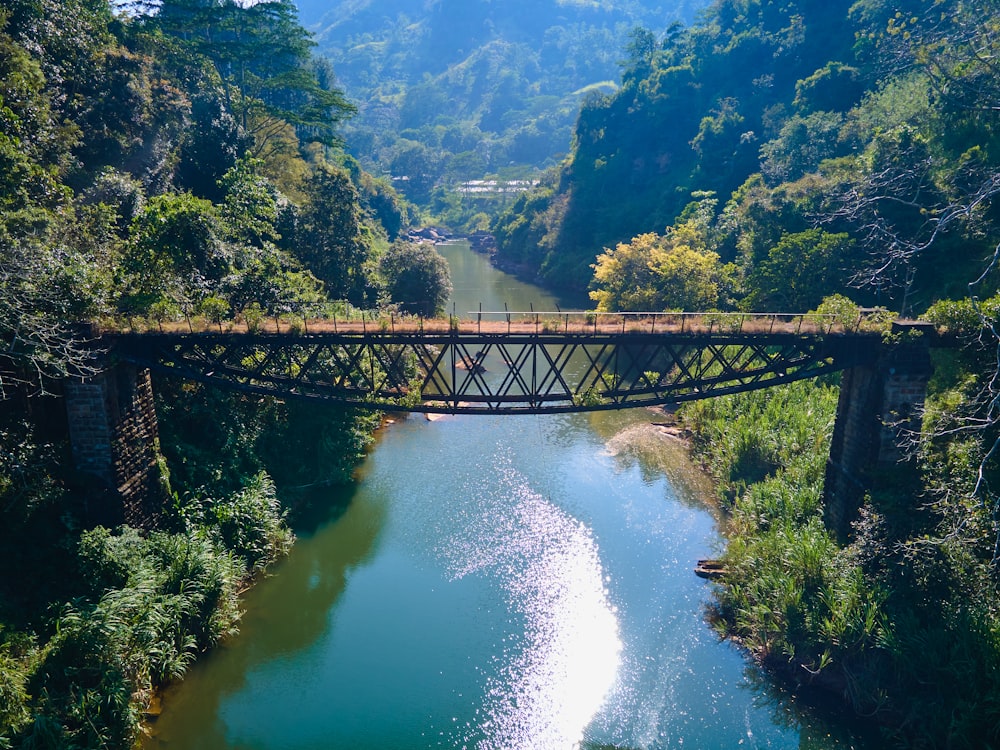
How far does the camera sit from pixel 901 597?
17312mm

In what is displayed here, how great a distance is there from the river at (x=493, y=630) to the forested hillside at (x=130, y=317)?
6.06 ft

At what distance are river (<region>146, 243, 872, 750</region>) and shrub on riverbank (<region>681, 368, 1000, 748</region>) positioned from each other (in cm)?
143

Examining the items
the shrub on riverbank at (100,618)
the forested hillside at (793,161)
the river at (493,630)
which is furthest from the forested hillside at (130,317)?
the forested hillside at (793,161)

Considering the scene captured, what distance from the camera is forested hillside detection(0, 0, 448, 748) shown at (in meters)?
16.0

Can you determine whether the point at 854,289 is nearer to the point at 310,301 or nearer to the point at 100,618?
the point at 310,301

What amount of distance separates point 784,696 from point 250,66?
207ft

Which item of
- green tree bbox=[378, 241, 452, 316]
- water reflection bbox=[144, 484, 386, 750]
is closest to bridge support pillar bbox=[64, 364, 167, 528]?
water reflection bbox=[144, 484, 386, 750]

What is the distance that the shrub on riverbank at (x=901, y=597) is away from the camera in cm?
1556

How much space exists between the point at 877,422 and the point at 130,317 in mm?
23460

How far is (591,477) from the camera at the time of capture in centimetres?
2977

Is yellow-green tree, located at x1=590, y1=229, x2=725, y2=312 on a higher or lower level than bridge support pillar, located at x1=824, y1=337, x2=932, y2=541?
higher

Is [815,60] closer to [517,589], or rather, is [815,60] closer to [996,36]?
[996,36]

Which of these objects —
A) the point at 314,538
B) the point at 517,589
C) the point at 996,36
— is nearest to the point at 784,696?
the point at 517,589

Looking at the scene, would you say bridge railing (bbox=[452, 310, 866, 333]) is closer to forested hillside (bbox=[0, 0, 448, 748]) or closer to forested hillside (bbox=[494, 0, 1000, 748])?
forested hillside (bbox=[494, 0, 1000, 748])
